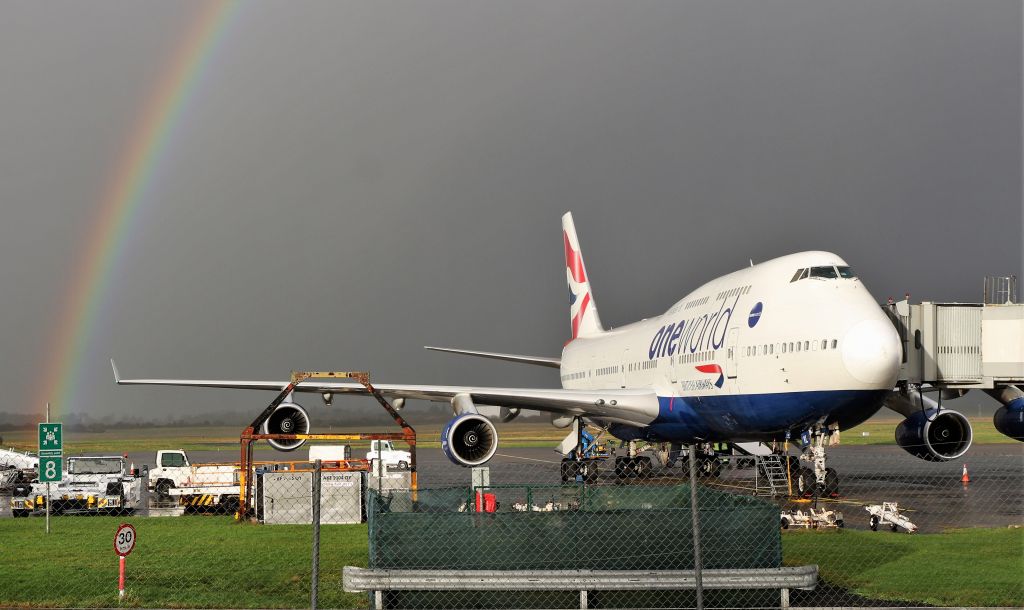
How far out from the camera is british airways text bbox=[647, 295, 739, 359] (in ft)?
83.3

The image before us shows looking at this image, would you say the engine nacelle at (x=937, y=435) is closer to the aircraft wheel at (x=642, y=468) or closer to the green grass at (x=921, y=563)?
the green grass at (x=921, y=563)

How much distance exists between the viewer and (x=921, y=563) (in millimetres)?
15062

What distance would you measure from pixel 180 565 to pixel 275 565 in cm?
141

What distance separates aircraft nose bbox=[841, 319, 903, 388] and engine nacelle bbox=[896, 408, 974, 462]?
5.28 meters

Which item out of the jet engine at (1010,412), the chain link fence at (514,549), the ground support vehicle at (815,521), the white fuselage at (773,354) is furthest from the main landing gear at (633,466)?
the ground support vehicle at (815,521)

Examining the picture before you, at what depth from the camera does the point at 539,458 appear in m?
57.9

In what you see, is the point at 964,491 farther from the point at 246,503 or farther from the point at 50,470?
the point at 50,470

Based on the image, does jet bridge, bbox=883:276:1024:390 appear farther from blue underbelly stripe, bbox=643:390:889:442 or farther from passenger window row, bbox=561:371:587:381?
passenger window row, bbox=561:371:587:381

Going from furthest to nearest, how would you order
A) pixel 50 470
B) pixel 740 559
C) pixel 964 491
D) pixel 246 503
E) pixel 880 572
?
pixel 964 491 → pixel 246 503 → pixel 50 470 → pixel 880 572 → pixel 740 559

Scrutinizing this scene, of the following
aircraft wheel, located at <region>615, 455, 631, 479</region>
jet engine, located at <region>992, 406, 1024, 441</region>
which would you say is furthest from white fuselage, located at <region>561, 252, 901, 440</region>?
aircraft wheel, located at <region>615, 455, 631, 479</region>

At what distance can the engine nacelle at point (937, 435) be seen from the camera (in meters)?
25.0

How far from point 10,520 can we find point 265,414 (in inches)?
262

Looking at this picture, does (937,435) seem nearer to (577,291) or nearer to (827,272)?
(827,272)

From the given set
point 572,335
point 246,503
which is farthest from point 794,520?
point 572,335
